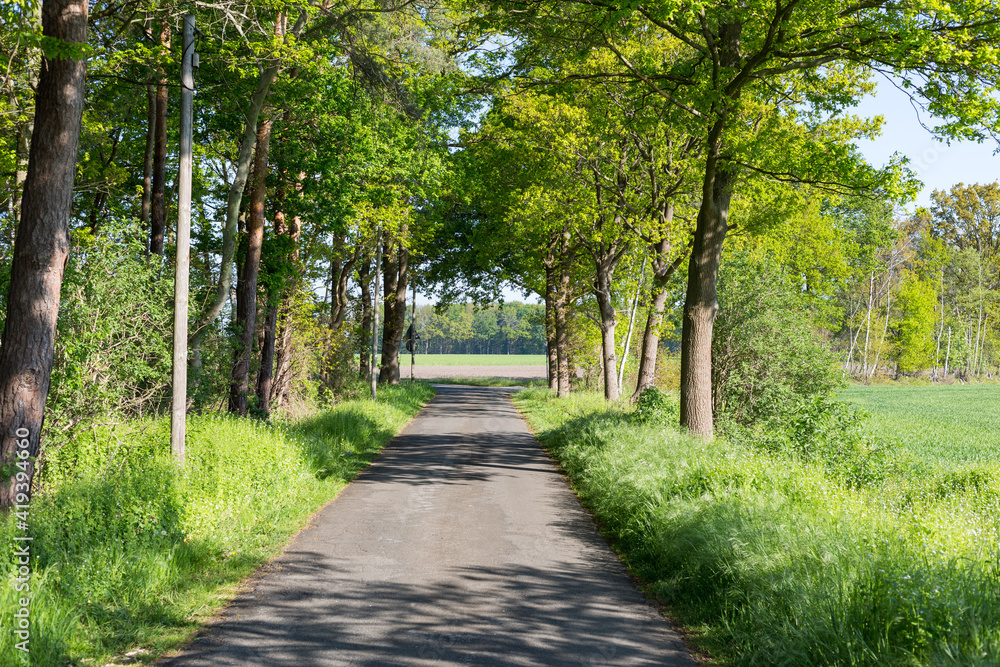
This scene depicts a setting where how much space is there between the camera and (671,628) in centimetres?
551

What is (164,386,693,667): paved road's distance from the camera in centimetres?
494

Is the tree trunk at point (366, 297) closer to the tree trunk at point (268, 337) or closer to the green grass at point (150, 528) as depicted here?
the tree trunk at point (268, 337)

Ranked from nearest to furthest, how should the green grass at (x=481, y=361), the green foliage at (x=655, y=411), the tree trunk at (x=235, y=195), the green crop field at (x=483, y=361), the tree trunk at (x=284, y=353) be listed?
1. the tree trunk at (x=235, y=195)
2. the green foliage at (x=655, y=411)
3. the tree trunk at (x=284, y=353)
4. the green grass at (x=481, y=361)
5. the green crop field at (x=483, y=361)

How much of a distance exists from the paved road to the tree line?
3394 mm

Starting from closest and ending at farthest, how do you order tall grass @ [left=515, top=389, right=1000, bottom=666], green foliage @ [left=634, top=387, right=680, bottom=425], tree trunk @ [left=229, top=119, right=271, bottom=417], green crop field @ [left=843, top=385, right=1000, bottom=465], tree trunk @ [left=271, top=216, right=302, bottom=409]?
tall grass @ [left=515, top=389, right=1000, bottom=666]
green foliage @ [left=634, top=387, right=680, bottom=425]
tree trunk @ [left=229, top=119, right=271, bottom=417]
green crop field @ [left=843, top=385, right=1000, bottom=465]
tree trunk @ [left=271, top=216, right=302, bottom=409]

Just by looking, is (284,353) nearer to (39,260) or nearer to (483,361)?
(39,260)

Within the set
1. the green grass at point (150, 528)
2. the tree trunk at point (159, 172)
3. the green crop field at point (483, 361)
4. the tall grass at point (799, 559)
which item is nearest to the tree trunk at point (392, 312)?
the tree trunk at point (159, 172)

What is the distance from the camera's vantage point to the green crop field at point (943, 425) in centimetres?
1753

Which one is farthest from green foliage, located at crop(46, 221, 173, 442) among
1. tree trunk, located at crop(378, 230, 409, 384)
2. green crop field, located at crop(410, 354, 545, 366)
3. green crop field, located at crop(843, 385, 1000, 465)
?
green crop field, located at crop(410, 354, 545, 366)

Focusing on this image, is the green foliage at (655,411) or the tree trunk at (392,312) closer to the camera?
the green foliage at (655,411)

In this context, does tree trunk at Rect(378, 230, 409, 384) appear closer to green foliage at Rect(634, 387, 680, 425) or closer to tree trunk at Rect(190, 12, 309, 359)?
tree trunk at Rect(190, 12, 309, 359)

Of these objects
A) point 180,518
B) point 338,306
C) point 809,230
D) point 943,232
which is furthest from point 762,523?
point 943,232

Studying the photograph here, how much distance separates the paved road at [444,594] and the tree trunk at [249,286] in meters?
5.09

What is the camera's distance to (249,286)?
47.1 feet
